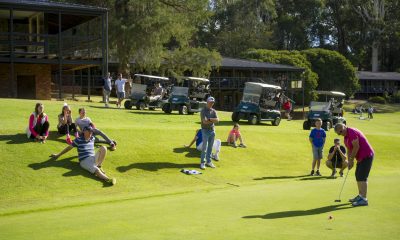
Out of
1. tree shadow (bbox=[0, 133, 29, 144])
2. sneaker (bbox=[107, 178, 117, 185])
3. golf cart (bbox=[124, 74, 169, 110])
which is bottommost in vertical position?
sneaker (bbox=[107, 178, 117, 185])

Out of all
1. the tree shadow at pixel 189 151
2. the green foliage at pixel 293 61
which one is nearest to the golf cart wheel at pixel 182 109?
the tree shadow at pixel 189 151

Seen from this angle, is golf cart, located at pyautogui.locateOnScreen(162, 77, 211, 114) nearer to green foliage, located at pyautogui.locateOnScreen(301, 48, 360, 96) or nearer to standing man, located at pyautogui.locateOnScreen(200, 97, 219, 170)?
standing man, located at pyautogui.locateOnScreen(200, 97, 219, 170)

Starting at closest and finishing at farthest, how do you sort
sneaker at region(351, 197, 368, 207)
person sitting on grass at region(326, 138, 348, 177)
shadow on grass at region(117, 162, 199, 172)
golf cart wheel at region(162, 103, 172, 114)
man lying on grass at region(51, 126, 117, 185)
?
sneaker at region(351, 197, 368, 207) → man lying on grass at region(51, 126, 117, 185) → shadow on grass at region(117, 162, 199, 172) → person sitting on grass at region(326, 138, 348, 177) → golf cart wheel at region(162, 103, 172, 114)

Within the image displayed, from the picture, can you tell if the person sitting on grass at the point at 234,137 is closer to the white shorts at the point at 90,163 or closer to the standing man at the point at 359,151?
the white shorts at the point at 90,163

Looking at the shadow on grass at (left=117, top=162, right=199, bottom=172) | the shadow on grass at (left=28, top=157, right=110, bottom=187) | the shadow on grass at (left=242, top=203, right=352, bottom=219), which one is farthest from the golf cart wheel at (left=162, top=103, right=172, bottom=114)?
the shadow on grass at (left=242, top=203, right=352, bottom=219)

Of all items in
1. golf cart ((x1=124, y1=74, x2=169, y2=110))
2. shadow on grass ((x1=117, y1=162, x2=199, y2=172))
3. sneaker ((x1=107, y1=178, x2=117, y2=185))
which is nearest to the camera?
sneaker ((x1=107, y1=178, x2=117, y2=185))

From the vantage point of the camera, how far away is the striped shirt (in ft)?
47.0

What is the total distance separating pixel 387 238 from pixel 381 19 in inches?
3597

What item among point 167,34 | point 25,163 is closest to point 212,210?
point 25,163

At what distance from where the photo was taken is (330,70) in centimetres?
7281

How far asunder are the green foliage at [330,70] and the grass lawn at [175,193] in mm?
50026

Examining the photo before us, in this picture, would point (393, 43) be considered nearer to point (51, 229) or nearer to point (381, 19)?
point (381, 19)

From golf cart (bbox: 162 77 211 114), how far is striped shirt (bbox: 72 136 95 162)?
15.5m

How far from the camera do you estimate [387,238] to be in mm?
7645
